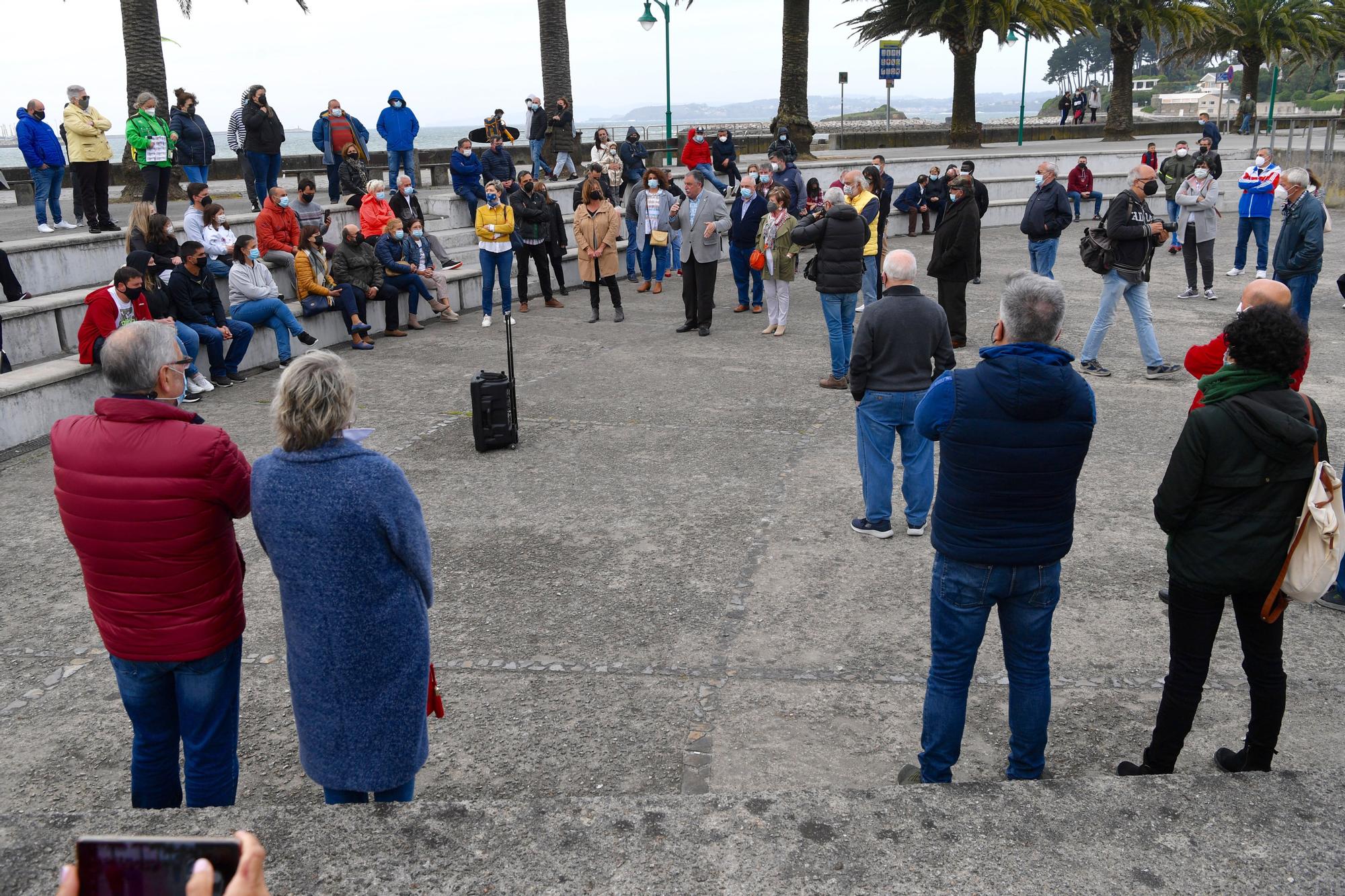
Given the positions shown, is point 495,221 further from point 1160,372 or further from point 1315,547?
point 1315,547

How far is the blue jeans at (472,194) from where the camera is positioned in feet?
54.5

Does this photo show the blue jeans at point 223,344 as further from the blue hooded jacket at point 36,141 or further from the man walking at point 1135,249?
the man walking at point 1135,249

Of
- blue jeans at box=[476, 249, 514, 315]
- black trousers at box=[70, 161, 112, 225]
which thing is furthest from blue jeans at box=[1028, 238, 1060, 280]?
black trousers at box=[70, 161, 112, 225]

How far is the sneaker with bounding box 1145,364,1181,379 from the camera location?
9.93m

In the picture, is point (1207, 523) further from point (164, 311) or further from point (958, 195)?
point (164, 311)

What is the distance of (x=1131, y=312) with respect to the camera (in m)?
9.85

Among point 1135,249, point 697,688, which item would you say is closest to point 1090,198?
point 1135,249

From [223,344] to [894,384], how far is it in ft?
23.4

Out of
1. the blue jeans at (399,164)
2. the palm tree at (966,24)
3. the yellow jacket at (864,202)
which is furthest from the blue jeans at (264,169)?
the palm tree at (966,24)

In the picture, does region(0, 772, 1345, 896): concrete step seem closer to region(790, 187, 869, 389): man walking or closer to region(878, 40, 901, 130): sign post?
region(790, 187, 869, 389): man walking

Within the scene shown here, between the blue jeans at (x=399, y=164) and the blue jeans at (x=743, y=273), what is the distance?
255 inches

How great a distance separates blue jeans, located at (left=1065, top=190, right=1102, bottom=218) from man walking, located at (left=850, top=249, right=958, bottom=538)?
1293 centimetres

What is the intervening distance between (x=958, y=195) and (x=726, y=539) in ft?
19.0

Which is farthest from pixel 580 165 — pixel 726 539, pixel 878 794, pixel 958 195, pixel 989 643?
pixel 878 794
